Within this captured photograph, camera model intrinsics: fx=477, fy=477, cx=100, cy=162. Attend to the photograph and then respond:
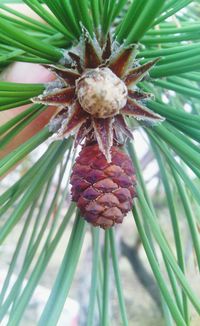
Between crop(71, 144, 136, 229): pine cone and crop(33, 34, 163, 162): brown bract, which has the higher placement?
crop(33, 34, 163, 162): brown bract

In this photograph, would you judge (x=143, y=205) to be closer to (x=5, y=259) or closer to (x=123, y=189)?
(x=123, y=189)

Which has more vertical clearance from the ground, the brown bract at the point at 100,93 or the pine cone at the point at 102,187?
the brown bract at the point at 100,93

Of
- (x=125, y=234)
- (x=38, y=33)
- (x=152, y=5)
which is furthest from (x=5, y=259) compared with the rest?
→ (x=152, y=5)

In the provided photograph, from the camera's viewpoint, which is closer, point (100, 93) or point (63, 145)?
point (100, 93)
